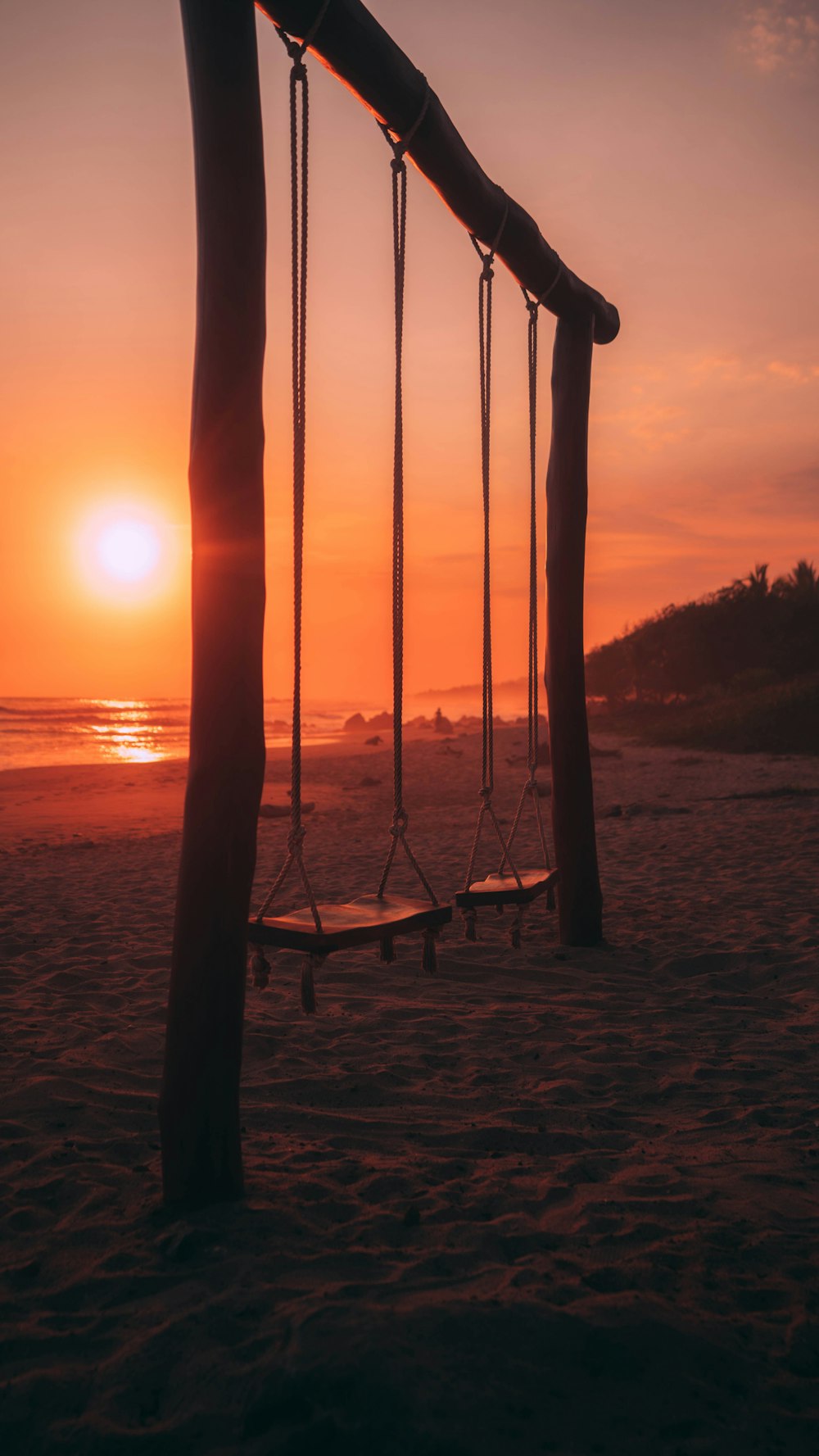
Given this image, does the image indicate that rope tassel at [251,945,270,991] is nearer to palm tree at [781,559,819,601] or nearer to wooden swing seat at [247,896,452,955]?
wooden swing seat at [247,896,452,955]

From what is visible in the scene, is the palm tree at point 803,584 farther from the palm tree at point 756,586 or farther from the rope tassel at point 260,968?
the rope tassel at point 260,968

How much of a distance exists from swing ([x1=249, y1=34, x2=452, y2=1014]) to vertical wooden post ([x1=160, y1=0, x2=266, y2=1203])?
220 mm

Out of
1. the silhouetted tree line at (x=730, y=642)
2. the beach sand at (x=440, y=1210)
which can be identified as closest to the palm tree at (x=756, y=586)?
the silhouetted tree line at (x=730, y=642)

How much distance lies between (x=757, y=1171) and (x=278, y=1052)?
1.96m

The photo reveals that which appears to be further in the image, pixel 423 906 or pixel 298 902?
pixel 298 902

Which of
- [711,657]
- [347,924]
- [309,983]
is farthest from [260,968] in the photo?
[711,657]

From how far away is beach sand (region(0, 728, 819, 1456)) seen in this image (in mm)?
1949

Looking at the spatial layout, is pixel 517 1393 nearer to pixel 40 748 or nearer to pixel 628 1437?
pixel 628 1437

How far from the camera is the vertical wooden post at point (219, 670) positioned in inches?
103

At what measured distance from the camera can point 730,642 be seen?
92.6 ft

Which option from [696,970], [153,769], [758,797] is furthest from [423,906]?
[153,769]

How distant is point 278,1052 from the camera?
3961 millimetres

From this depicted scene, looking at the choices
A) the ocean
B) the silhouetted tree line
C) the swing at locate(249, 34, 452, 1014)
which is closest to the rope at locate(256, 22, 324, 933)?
→ the swing at locate(249, 34, 452, 1014)

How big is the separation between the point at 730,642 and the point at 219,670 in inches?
1090
